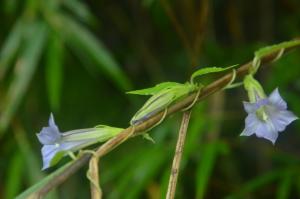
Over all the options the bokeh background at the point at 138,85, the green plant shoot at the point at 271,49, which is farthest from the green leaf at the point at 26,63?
the green plant shoot at the point at 271,49

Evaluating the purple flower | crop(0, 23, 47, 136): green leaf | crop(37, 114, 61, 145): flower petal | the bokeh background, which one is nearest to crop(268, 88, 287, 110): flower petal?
the purple flower

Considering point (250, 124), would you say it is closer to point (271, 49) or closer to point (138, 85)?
point (271, 49)

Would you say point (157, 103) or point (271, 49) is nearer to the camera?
point (157, 103)

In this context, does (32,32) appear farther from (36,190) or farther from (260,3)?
(36,190)

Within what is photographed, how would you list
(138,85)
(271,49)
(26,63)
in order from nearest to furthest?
(271,49)
(26,63)
(138,85)

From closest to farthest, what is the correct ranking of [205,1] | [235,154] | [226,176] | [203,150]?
[205,1] → [203,150] → [226,176] → [235,154]

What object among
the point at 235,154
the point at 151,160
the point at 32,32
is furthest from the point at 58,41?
the point at 235,154

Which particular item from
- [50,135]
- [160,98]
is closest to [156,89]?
[160,98]

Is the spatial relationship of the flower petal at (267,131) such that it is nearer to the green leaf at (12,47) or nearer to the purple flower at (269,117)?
the purple flower at (269,117)
